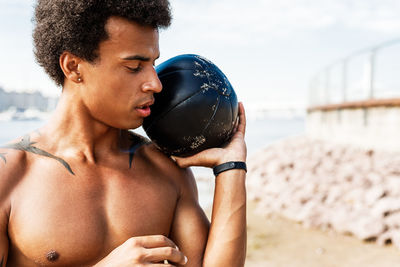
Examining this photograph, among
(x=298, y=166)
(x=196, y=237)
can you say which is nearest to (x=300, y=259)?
(x=196, y=237)

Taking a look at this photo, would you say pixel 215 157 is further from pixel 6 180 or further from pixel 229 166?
pixel 6 180

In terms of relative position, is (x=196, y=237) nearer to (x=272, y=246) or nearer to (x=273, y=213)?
(x=272, y=246)

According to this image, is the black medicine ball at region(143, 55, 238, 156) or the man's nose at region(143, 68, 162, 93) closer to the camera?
the man's nose at region(143, 68, 162, 93)

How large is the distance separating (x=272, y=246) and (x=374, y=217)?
1426mm

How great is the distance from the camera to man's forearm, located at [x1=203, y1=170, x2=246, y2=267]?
6.57ft

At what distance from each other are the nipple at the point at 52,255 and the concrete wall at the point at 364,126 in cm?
829

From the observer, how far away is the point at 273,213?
724 cm

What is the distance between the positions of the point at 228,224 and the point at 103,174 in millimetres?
655

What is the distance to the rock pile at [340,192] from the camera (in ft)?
18.5

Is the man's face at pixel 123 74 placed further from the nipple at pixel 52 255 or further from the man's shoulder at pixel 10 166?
the nipple at pixel 52 255

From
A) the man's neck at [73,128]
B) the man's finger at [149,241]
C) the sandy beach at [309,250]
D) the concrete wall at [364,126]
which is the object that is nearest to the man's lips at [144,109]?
the man's neck at [73,128]

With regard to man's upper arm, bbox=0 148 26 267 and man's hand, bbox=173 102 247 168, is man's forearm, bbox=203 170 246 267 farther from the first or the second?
man's upper arm, bbox=0 148 26 267

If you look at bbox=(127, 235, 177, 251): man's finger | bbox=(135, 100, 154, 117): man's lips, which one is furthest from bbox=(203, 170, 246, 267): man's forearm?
bbox=(135, 100, 154, 117): man's lips

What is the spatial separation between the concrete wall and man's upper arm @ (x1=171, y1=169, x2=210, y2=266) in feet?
25.1
